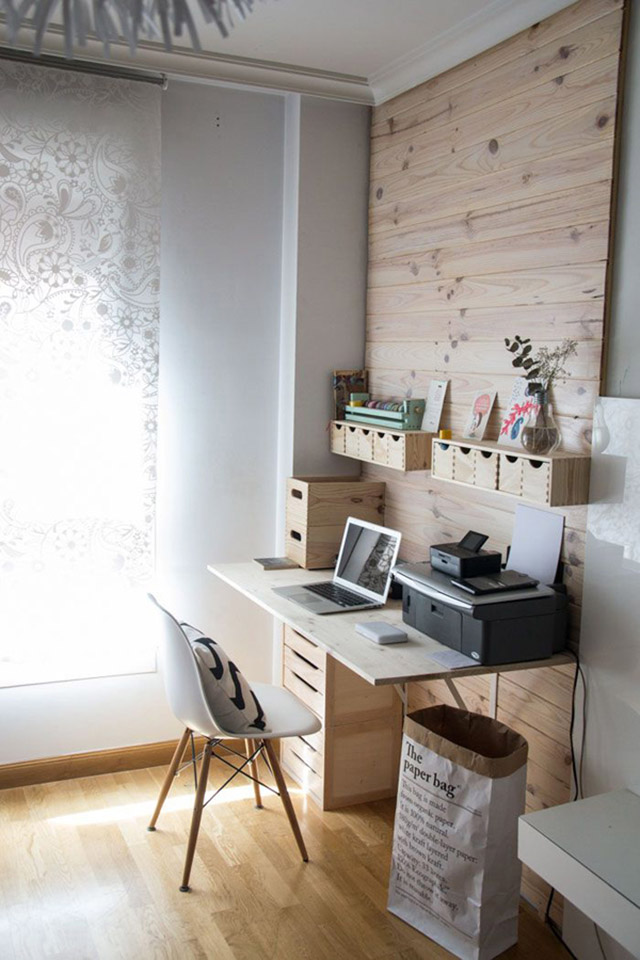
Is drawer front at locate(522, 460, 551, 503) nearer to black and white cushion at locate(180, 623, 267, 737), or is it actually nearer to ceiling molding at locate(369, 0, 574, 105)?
black and white cushion at locate(180, 623, 267, 737)

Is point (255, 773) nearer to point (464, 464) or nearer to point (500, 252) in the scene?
point (464, 464)

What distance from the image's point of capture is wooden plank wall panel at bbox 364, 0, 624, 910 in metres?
2.46

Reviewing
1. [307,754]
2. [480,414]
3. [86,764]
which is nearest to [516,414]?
[480,414]

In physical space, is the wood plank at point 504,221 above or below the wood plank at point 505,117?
below

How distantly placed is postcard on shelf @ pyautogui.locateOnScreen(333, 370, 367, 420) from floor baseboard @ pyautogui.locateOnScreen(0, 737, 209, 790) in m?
1.37

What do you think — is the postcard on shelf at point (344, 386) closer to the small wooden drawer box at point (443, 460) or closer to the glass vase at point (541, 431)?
the small wooden drawer box at point (443, 460)

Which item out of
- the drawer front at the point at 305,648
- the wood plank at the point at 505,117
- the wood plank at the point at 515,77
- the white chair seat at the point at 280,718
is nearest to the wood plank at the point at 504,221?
the wood plank at the point at 505,117

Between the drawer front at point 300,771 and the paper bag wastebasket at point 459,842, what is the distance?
67 centimetres

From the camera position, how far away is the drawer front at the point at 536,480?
2412 mm

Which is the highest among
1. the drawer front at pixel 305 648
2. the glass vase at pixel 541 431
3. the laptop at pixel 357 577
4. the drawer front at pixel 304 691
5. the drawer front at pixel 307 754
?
the glass vase at pixel 541 431

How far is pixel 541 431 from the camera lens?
2.49 meters

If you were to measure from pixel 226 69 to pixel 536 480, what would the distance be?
1.83 m

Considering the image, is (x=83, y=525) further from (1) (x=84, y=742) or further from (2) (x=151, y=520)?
(1) (x=84, y=742)

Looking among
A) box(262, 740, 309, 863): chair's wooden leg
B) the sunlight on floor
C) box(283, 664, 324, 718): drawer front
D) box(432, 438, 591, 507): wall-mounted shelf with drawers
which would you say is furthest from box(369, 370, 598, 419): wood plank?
the sunlight on floor
